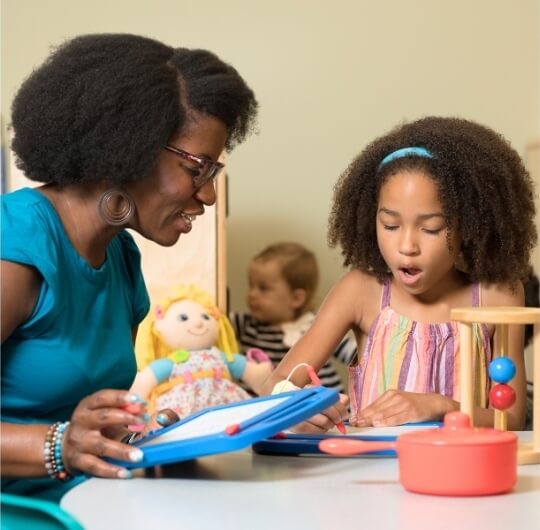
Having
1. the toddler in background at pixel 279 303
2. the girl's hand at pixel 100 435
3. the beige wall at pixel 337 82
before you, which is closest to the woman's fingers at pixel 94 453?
the girl's hand at pixel 100 435

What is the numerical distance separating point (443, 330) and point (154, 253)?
1285 mm

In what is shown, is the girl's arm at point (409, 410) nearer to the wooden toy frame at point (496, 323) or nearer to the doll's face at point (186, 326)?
the wooden toy frame at point (496, 323)

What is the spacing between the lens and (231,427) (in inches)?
34.9

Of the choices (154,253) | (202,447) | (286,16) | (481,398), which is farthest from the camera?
(286,16)

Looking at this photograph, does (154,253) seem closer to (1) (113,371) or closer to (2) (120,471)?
(1) (113,371)

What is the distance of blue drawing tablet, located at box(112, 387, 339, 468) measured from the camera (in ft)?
2.88

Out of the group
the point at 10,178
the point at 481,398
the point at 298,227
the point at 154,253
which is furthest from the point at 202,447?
the point at 298,227

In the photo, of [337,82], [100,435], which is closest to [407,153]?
[100,435]

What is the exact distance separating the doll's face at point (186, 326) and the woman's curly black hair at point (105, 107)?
141 cm

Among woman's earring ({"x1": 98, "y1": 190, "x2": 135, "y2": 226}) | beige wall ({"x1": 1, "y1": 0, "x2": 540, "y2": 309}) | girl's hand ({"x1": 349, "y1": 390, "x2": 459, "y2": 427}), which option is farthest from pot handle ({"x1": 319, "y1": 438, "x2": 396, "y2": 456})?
beige wall ({"x1": 1, "y1": 0, "x2": 540, "y2": 309})

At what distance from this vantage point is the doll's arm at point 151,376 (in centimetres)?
250

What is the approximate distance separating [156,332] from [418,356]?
4.02 feet

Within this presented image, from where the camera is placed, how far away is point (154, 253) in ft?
8.70

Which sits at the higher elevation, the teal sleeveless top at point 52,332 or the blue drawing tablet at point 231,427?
the teal sleeveless top at point 52,332
